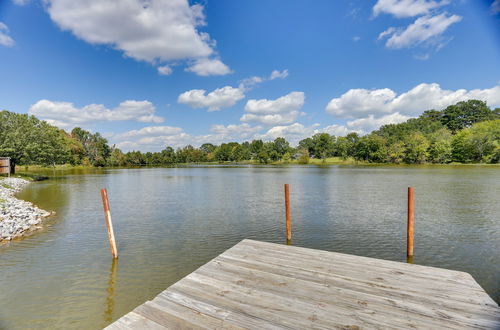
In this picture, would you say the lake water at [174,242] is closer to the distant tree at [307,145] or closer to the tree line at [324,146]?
the tree line at [324,146]

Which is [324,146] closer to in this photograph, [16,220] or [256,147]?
[256,147]

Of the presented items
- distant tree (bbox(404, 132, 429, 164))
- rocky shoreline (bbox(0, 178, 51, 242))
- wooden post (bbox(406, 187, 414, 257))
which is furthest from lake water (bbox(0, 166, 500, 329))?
Result: distant tree (bbox(404, 132, 429, 164))

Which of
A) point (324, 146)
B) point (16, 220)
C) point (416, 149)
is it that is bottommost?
point (16, 220)

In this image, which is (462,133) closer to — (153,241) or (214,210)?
(214,210)

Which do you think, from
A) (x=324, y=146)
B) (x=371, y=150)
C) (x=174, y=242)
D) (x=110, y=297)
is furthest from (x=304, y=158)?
(x=110, y=297)

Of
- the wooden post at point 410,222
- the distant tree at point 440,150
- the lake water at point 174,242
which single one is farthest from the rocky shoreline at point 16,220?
the distant tree at point 440,150

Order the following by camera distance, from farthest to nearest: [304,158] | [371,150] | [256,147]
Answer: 1. [256,147]
2. [304,158]
3. [371,150]

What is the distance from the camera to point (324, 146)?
459 ft

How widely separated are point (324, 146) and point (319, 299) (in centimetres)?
14158

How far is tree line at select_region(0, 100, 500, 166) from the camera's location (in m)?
43.4

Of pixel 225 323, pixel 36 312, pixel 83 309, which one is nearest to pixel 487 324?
pixel 225 323

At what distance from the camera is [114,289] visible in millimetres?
7738

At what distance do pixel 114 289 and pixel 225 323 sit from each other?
210 inches

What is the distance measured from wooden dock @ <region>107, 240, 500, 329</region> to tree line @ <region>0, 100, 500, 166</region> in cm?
4657
